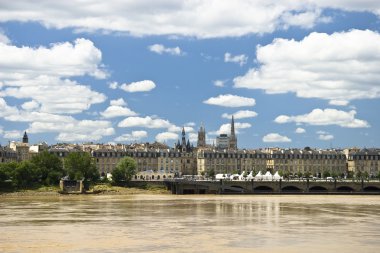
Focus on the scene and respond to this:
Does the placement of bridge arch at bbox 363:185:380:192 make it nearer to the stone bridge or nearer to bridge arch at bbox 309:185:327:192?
the stone bridge

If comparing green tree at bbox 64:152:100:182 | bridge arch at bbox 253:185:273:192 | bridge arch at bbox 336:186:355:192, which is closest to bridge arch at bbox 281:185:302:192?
bridge arch at bbox 253:185:273:192

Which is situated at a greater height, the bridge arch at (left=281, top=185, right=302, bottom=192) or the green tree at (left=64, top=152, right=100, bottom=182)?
the green tree at (left=64, top=152, right=100, bottom=182)

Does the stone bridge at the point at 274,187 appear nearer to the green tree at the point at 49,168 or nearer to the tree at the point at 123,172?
the tree at the point at 123,172

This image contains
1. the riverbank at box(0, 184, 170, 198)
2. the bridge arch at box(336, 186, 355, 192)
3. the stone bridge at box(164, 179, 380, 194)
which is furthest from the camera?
the bridge arch at box(336, 186, 355, 192)

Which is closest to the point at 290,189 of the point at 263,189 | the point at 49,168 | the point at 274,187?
the point at 274,187

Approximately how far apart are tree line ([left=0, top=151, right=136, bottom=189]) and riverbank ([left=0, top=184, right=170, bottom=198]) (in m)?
3.95

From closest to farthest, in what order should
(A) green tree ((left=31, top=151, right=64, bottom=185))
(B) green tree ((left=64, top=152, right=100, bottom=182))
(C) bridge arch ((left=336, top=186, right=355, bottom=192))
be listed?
(A) green tree ((left=31, top=151, right=64, bottom=185))
(C) bridge arch ((left=336, top=186, right=355, bottom=192))
(B) green tree ((left=64, top=152, right=100, bottom=182))

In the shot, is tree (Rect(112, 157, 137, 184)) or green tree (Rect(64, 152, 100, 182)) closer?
green tree (Rect(64, 152, 100, 182))

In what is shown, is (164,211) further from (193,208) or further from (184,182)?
(184,182)

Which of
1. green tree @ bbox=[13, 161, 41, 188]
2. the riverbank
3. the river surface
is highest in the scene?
green tree @ bbox=[13, 161, 41, 188]

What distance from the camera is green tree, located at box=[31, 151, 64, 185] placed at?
13275 cm

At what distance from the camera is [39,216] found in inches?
2736

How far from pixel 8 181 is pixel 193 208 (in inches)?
2275

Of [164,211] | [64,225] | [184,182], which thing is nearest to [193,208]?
[164,211]
